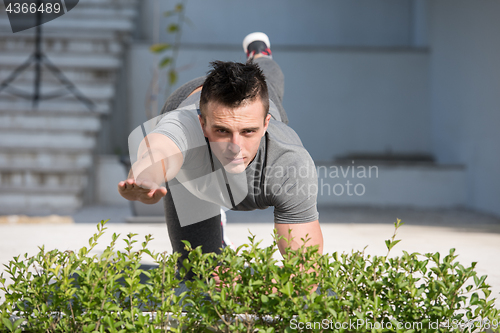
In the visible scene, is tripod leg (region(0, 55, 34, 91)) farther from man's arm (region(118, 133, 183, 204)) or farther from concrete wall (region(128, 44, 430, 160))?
man's arm (region(118, 133, 183, 204))

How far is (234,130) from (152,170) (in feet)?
1.17

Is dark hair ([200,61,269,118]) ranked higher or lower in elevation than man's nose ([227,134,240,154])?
higher

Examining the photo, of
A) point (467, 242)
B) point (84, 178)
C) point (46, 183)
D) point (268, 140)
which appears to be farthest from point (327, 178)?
point (268, 140)

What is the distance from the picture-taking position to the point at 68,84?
5.18 meters

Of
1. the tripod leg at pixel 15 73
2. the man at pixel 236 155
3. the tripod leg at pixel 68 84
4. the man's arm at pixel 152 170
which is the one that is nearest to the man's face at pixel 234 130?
the man at pixel 236 155

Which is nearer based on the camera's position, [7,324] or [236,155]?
[7,324]

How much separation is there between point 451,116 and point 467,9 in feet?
3.89

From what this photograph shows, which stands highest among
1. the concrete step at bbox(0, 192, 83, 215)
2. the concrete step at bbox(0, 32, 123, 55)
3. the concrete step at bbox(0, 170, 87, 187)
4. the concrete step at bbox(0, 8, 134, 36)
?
the concrete step at bbox(0, 8, 134, 36)

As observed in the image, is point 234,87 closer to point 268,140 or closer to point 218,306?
point 268,140

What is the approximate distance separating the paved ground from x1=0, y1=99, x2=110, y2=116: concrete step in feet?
3.58

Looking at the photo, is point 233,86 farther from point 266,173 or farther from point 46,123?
point 46,123

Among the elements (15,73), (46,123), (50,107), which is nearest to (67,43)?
(15,73)

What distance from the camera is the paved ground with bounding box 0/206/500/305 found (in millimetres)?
2781

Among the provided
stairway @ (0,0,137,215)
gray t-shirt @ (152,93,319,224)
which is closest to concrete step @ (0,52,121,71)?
stairway @ (0,0,137,215)
